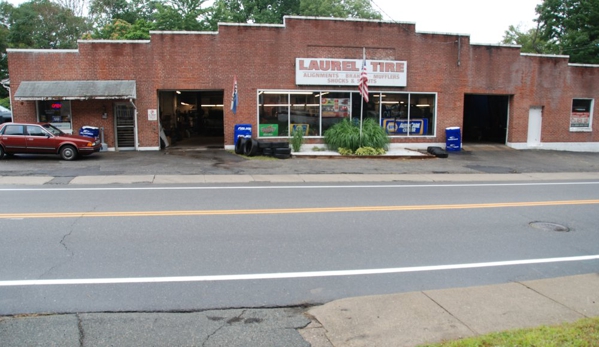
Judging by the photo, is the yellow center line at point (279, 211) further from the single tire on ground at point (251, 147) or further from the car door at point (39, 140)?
the single tire on ground at point (251, 147)

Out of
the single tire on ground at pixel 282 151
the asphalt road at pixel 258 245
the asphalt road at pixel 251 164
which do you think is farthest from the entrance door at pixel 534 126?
the asphalt road at pixel 258 245

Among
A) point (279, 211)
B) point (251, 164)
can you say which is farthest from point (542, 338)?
point (251, 164)

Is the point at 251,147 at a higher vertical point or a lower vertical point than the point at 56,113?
lower

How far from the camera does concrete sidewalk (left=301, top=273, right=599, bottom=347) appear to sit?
4.46m

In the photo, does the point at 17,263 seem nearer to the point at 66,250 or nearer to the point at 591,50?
Result: the point at 66,250

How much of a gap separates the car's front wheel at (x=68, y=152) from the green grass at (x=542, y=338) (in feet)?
56.6

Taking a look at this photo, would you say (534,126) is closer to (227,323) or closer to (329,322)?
(329,322)

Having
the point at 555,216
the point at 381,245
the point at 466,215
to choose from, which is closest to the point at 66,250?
the point at 381,245

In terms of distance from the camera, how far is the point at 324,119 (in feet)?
76.3

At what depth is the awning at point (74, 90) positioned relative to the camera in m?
19.8

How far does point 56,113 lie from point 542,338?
22.1 metres

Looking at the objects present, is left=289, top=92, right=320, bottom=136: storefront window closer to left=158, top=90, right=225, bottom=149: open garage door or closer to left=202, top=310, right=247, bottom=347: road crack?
left=158, top=90, right=225, bottom=149: open garage door

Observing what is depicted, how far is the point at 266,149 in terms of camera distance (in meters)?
20.3

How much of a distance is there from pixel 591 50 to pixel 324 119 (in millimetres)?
23535
